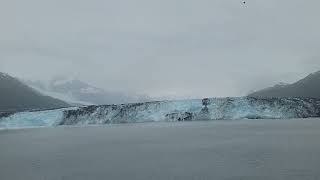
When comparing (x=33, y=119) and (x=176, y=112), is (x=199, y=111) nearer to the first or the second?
(x=176, y=112)

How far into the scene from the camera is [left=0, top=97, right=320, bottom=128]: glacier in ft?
358

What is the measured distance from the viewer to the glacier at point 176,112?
4296 inches

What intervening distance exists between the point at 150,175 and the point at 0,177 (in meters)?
8.82

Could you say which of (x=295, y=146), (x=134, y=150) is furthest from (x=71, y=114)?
(x=295, y=146)

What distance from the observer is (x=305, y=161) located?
96.3ft

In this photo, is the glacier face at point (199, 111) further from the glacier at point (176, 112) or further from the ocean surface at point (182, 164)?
the ocean surface at point (182, 164)

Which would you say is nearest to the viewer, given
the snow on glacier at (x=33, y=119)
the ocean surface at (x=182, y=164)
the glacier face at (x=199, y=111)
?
the ocean surface at (x=182, y=164)

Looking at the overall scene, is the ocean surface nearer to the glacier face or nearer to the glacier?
the glacier face

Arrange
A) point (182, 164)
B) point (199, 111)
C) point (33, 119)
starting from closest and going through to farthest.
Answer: point (182, 164), point (33, 119), point (199, 111)

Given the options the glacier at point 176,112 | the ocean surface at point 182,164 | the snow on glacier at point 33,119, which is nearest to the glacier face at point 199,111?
the glacier at point 176,112

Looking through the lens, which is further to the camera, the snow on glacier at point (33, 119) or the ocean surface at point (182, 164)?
the snow on glacier at point (33, 119)

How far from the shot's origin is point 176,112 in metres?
112

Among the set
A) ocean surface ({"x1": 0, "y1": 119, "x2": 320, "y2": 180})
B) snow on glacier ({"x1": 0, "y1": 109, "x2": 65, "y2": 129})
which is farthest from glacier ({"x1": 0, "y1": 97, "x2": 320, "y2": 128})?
ocean surface ({"x1": 0, "y1": 119, "x2": 320, "y2": 180})

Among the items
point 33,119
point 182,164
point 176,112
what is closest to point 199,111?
point 176,112
